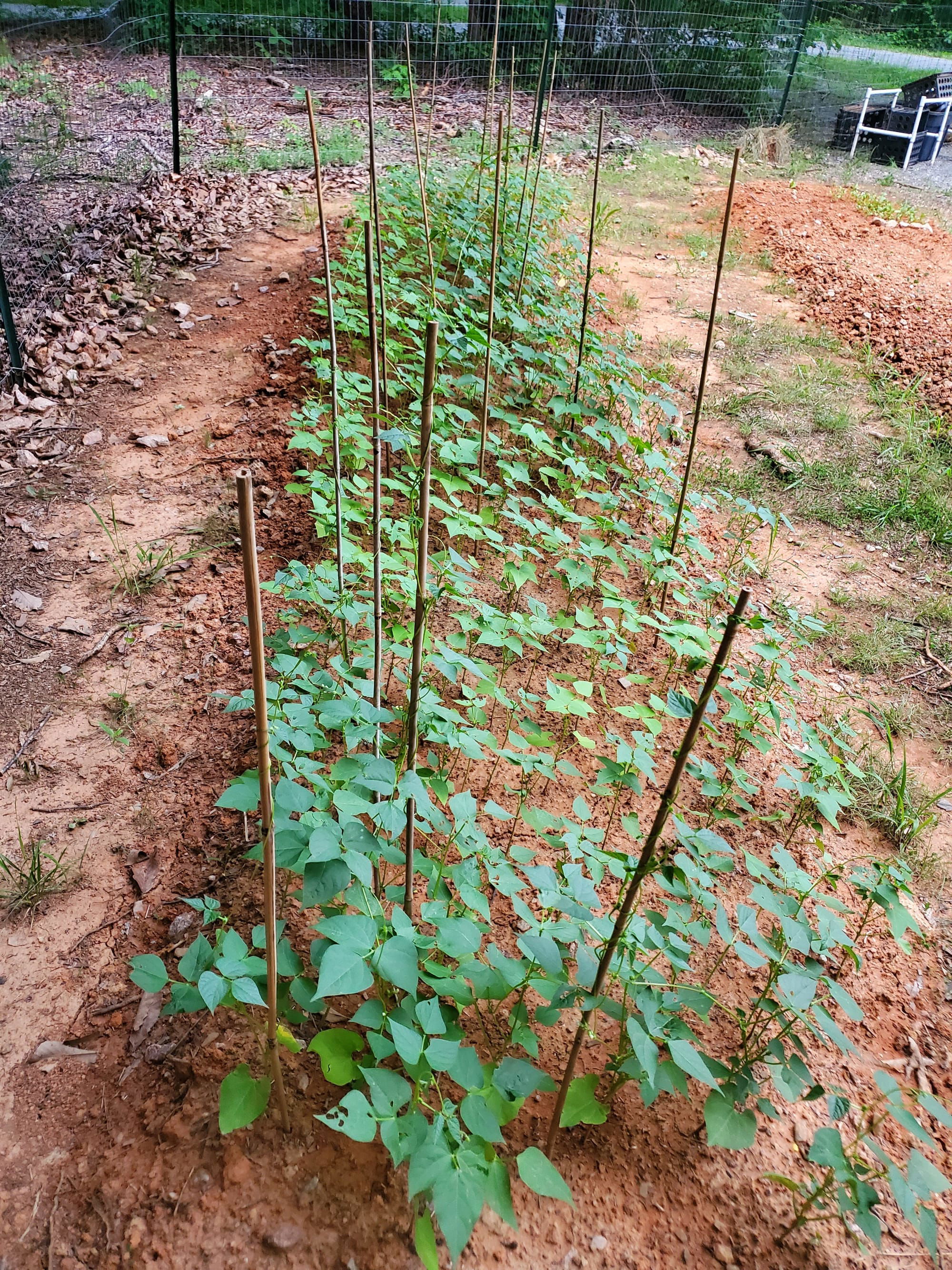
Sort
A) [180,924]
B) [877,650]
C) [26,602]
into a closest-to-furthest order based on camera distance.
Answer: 1. [180,924]
2. [26,602]
3. [877,650]

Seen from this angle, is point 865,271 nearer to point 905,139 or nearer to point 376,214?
point 905,139

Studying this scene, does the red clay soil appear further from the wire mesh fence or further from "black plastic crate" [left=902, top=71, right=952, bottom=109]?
"black plastic crate" [left=902, top=71, right=952, bottom=109]

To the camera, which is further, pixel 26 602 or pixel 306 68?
pixel 306 68

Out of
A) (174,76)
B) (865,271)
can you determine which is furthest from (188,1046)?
(865,271)

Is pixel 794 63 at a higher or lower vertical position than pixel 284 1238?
higher

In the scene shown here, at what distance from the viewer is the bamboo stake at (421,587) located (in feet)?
4.00

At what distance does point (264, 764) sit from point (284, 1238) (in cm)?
75

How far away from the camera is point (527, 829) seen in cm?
205

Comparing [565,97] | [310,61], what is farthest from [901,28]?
[310,61]

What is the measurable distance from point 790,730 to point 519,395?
1.64 meters

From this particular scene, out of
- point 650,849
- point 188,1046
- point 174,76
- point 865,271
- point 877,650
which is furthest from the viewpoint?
point 865,271

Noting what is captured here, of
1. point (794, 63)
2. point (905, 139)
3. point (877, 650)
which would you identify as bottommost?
point (877, 650)

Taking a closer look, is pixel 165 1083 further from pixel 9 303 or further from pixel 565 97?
pixel 565 97

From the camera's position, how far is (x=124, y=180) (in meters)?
5.06
